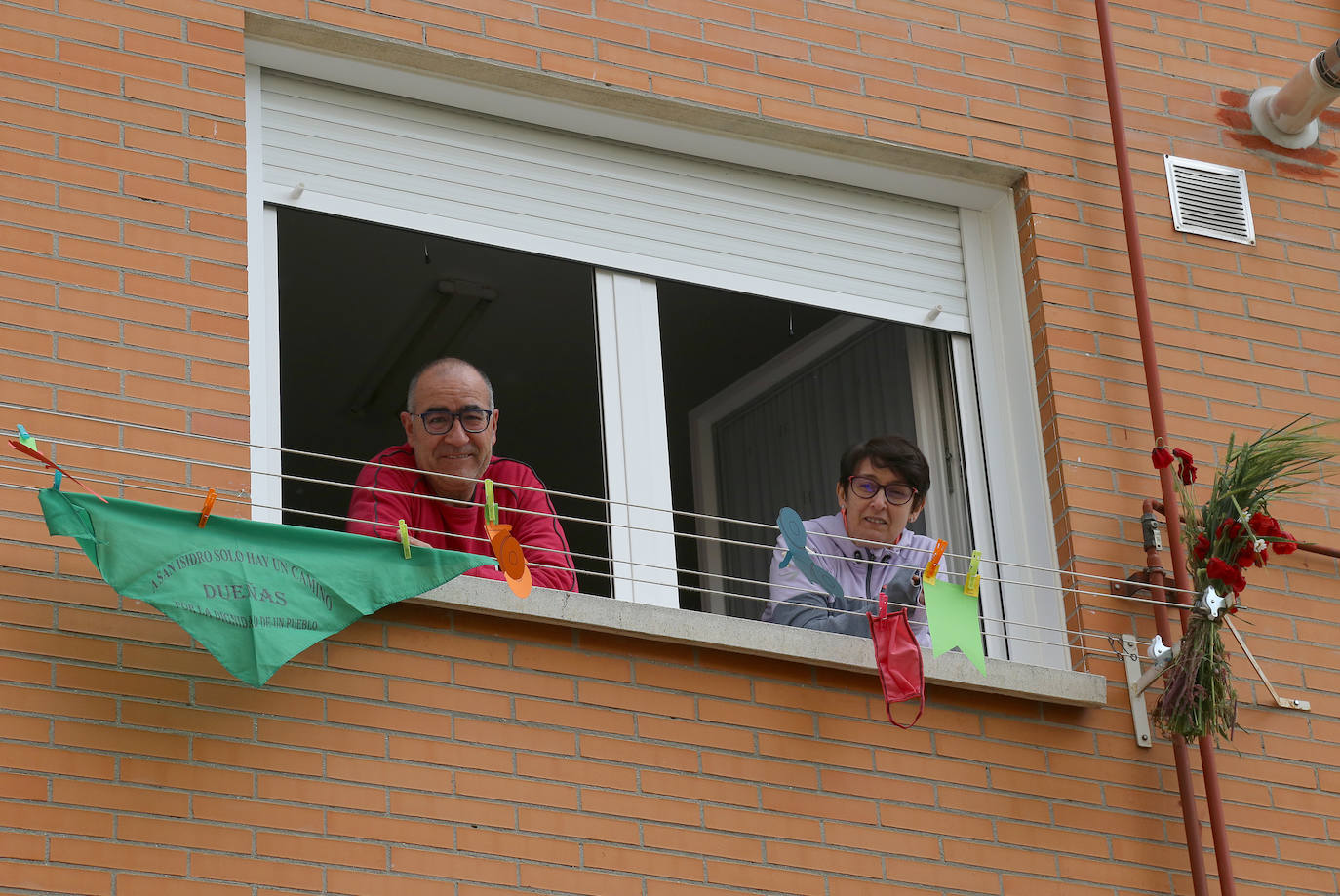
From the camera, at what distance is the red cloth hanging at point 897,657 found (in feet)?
21.1

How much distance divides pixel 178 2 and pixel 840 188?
2348 mm

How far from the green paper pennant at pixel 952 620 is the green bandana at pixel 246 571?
128cm

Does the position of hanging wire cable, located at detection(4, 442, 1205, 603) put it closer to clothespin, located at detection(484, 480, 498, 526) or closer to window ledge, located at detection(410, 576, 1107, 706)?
clothespin, located at detection(484, 480, 498, 526)

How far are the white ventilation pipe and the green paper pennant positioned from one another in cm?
265

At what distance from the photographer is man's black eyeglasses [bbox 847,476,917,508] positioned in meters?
7.22

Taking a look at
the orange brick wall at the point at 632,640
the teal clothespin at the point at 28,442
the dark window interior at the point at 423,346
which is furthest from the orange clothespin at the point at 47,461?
the dark window interior at the point at 423,346

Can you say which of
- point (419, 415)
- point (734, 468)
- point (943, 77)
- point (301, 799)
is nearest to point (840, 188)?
point (943, 77)

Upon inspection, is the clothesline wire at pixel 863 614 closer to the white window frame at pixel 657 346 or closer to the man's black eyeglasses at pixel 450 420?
the white window frame at pixel 657 346

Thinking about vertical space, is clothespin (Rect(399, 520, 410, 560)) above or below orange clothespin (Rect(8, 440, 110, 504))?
below

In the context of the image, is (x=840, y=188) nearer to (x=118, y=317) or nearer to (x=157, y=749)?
(x=118, y=317)

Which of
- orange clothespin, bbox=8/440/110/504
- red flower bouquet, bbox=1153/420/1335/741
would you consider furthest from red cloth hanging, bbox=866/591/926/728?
orange clothespin, bbox=8/440/110/504

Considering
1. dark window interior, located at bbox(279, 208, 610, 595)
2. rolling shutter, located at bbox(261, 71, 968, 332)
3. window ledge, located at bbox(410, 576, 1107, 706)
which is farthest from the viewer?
dark window interior, located at bbox(279, 208, 610, 595)

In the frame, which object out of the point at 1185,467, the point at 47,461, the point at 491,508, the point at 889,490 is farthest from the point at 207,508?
the point at 1185,467

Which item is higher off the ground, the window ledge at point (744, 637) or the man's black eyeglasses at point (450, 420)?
the man's black eyeglasses at point (450, 420)
